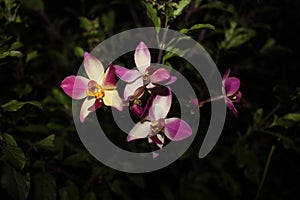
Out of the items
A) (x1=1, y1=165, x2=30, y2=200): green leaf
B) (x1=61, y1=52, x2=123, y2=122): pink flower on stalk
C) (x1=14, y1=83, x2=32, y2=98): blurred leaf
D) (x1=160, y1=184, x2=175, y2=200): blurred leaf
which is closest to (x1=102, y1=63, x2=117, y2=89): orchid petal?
(x1=61, y1=52, x2=123, y2=122): pink flower on stalk

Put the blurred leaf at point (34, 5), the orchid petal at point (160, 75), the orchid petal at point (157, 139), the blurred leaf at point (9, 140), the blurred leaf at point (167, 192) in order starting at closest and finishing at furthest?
the orchid petal at point (160, 75)
the orchid petal at point (157, 139)
the blurred leaf at point (9, 140)
the blurred leaf at point (167, 192)
the blurred leaf at point (34, 5)

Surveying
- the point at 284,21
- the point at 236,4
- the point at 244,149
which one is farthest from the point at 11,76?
the point at 284,21

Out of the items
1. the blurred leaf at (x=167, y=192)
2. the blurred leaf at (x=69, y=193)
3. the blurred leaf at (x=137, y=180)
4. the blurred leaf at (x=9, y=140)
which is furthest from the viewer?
the blurred leaf at (x=167, y=192)

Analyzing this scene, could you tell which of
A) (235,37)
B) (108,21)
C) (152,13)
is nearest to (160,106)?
(152,13)

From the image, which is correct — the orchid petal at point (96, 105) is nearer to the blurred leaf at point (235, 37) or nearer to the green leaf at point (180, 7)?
the green leaf at point (180, 7)

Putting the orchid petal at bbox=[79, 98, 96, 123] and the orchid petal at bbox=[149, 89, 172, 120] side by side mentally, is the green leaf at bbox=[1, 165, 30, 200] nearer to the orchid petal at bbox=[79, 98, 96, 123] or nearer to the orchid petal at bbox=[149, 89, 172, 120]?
the orchid petal at bbox=[79, 98, 96, 123]

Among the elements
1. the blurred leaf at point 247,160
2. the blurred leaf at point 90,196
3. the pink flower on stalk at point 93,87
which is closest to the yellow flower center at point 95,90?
the pink flower on stalk at point 93,87

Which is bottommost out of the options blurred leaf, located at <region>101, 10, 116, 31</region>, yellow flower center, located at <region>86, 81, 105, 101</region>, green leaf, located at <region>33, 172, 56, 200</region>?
green leaf, located at <region>33, 172, 56, 200</region>

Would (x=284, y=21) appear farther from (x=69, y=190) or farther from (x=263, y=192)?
(x=69, y=190)
